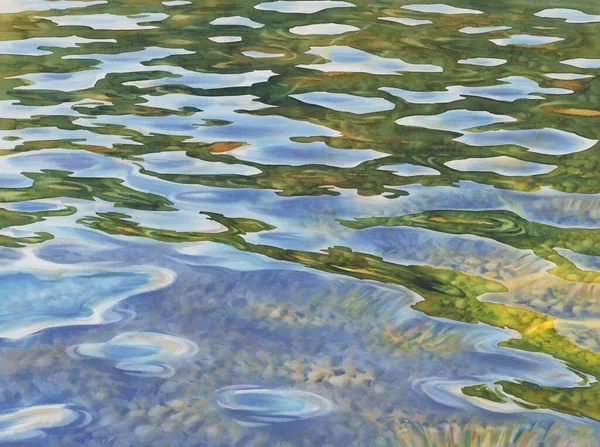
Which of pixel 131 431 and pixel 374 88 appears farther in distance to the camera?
pixel 374 88

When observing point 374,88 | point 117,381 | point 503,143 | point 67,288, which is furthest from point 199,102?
point 117,381

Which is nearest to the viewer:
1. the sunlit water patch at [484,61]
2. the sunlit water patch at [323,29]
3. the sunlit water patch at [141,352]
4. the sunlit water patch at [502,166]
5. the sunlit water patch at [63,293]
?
the sunlit water patch at [141,352]

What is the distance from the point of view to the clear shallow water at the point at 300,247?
2045 mm

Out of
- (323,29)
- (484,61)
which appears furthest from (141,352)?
(323,29)

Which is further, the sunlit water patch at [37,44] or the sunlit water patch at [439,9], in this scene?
the sunlit water patch at [439,9]

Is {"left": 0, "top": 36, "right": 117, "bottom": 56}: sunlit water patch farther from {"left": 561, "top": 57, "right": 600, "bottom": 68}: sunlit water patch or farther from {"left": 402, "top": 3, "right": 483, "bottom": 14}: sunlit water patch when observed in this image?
{"left": 561, "top": 57, "right": 600, "bottom": 68}: sunlit water patch

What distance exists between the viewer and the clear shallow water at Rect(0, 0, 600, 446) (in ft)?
6.71

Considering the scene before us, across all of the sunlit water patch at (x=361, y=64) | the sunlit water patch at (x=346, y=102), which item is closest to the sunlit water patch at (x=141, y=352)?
the sunlit water patch at (x=346, y=102)

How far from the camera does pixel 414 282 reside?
2.63 m

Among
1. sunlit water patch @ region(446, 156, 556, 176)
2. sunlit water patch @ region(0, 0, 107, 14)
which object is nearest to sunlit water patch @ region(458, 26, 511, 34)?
sunlit water patch @ region(446, 156, 556, 176)

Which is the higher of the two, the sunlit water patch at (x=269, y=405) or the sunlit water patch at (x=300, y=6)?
the sunlit water patch at (x=300, y=6)

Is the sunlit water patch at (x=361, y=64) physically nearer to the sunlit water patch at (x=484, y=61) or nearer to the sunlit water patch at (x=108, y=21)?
the sunlit water patch at (x=484, y=61)

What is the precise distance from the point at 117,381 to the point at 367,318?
0.68 metres

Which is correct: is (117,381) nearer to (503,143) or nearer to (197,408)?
(197,408)
